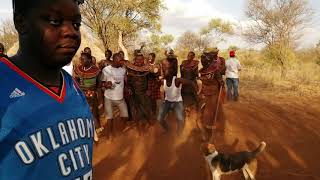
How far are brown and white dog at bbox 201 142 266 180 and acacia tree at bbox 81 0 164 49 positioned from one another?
1688 centimetres

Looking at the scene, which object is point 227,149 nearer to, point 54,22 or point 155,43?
point 54,22

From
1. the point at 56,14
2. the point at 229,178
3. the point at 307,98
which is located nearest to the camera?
the point at 56,14

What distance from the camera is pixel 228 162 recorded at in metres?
5.58

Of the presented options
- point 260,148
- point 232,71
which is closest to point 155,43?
point 232,71

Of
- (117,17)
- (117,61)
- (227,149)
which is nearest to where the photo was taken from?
(227,149)

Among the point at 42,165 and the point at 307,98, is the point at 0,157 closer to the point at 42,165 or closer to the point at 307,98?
the point at 42,165

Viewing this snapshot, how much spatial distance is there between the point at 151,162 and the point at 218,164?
1.90 metres

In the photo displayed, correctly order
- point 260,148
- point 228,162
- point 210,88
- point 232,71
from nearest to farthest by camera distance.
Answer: point 228,162 < point 260,148 < point 210,88 < point 232,71

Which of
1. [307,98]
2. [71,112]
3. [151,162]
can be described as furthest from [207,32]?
[71,112]

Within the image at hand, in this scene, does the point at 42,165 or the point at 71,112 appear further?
the point at 71,112

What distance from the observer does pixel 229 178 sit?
6.23m

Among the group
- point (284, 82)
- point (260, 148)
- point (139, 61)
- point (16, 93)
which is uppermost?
point (16, 93)

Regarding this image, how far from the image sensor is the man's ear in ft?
4.50

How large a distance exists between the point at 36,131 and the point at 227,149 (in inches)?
274
